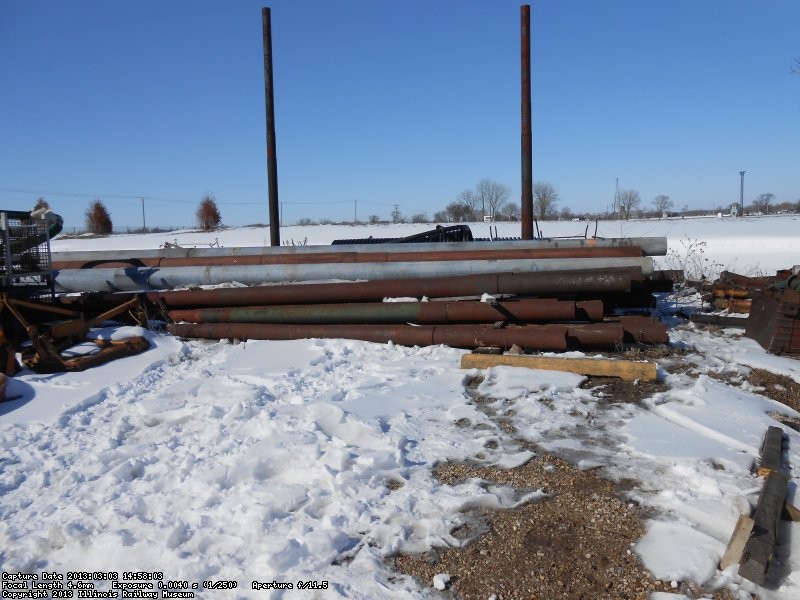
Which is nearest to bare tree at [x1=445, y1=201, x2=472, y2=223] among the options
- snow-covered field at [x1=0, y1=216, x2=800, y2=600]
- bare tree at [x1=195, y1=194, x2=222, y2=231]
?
bare tree at [x1=195, y1=194, x2=222, y2=231]

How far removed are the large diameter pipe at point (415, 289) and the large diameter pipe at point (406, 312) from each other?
0.16 meters

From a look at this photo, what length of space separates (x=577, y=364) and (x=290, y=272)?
14.8ft

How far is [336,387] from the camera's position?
5.75 meters

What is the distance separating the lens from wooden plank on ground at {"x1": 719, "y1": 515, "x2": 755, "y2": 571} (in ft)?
9.23

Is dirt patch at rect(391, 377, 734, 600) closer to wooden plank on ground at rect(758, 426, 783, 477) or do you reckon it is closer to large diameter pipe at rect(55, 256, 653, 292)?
wooden plank on ground at rect(758, 426, 783, 477)

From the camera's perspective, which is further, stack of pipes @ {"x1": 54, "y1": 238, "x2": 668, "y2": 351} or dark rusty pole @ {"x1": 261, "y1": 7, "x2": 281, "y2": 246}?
dark rusty pole @ {"x1": 261, "y1": 7, "x2": 281, "y2": 246}

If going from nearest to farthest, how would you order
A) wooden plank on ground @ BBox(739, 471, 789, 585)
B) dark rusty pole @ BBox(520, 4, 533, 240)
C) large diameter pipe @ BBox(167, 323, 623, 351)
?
1. wooden plank on ground @ BBox(739, 471, 789, 585)
2. large diameter pipe @ BBox(167, 323, 623, 351)
3. dark rusty pole @ BBox(520, 4, 533, 240)

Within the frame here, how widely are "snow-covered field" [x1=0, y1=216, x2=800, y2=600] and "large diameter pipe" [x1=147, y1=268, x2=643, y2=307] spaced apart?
134 cm

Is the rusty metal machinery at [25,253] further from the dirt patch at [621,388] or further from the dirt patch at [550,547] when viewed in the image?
the dirt patch at [621,388]

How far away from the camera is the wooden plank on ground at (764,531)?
8.70 ft

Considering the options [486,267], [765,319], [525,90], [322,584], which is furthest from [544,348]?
[525,90]

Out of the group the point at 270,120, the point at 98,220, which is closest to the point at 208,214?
the point at 98,220

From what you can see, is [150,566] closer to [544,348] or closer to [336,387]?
[336,387]

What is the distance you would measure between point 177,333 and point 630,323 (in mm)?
5853
